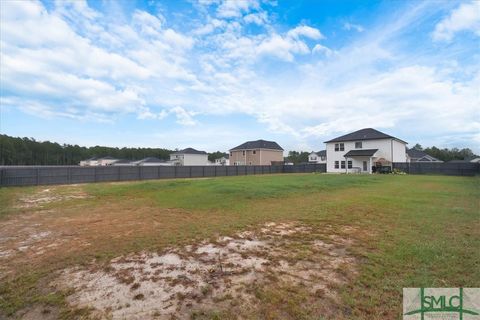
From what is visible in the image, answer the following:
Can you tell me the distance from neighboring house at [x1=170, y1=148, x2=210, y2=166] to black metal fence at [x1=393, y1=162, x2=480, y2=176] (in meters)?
40.4

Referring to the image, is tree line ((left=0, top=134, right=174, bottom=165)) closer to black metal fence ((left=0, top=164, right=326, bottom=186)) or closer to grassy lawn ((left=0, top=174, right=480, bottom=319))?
black metal fence ((left=0, top=164, right=326, bottom=186))

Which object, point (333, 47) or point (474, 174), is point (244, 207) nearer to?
point (333, 47)

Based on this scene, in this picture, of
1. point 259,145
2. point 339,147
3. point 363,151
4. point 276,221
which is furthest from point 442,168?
point 276,221

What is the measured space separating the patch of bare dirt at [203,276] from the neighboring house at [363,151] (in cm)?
3158

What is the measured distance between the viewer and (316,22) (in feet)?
46.5

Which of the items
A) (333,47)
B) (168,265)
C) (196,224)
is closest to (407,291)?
(168,265)

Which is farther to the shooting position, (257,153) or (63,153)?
(63,153)

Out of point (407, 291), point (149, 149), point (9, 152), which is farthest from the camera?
point (149, 149)

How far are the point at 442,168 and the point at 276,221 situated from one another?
3198 cm

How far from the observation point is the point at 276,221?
7.03 meters

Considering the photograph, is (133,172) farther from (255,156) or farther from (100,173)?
(255,156)

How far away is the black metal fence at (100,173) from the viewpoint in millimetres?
18391

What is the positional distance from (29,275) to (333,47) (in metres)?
18.4

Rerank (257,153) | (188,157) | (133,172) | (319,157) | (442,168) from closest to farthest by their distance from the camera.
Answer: (133,172), (442,168), (257,153), (188,157), (319,157)
